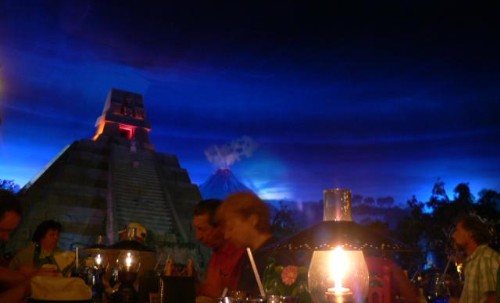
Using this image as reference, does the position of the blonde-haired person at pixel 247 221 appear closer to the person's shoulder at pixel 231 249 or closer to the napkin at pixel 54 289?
the person's shoulder at pixel 231 249

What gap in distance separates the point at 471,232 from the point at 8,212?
3957mm

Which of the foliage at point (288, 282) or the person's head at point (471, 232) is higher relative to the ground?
the person's head at point (471, 232)

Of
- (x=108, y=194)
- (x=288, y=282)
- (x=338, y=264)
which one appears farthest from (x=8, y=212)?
(x=108, y=194)

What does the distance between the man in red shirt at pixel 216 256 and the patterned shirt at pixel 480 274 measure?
2038 mm

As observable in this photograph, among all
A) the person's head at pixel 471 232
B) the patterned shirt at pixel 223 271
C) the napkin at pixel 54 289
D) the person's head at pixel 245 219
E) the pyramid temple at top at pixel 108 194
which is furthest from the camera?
the pyramid temple at top at pixel 108 194

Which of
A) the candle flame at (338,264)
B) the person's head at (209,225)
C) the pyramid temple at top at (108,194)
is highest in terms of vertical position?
the pyramid temple at top at (108,194)

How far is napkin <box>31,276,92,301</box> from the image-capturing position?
212 centimetres

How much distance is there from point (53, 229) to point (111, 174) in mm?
22640

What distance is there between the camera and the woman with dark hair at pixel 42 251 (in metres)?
3.69

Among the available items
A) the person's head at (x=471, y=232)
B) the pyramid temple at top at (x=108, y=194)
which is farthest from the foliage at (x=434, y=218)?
the person's head at (x=471, y=232)

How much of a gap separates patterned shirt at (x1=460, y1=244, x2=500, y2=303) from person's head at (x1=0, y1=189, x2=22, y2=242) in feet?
12.0

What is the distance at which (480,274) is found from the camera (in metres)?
4.00

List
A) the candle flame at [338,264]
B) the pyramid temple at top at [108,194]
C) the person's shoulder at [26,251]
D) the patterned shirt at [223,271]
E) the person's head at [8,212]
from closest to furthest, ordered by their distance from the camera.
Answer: the candle flame at [338,264], the person's head at [8,212], the patterned shirt at [223,271], the person's shoulder at [26,251], the pyramid temple at top at [108,194]

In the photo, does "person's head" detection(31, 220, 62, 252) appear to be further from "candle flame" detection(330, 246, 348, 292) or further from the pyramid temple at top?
the pyramid temple at top
